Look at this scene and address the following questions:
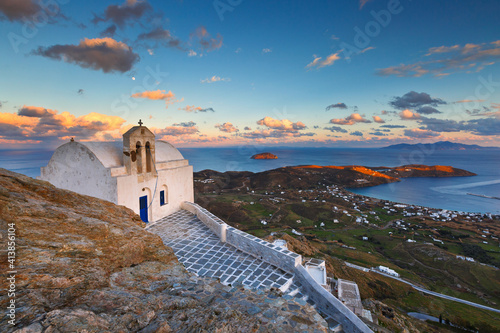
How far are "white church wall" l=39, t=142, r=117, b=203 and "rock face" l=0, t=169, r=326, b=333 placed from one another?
5.15m

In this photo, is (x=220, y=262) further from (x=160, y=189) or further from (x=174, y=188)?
(x=174, y=188)

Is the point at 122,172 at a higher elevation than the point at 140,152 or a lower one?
lower

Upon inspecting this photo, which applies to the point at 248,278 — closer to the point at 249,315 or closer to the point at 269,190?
the point at 249,315

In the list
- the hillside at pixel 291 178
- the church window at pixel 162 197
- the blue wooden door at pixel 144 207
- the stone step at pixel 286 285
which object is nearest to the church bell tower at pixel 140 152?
the blue wooden door at pixel 144 207

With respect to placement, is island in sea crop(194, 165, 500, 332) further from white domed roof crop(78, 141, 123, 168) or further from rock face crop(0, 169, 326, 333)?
white domed roof crop(78, 141, 123, 168)

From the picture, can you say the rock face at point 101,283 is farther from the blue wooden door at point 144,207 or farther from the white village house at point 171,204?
the blue wooden door at point 144,207

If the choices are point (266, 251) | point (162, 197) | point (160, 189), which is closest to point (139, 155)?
point (160, 189)

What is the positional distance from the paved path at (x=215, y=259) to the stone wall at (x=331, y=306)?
0.47m

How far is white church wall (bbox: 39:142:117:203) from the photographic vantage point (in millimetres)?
9742

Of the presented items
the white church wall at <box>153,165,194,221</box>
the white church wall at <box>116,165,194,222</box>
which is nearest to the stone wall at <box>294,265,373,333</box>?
the white church wall at <box>116,165,194,222</box>

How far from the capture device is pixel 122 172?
34.0 feet

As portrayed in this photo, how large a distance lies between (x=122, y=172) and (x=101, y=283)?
8074mm

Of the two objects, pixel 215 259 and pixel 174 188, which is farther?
pixel 174 188

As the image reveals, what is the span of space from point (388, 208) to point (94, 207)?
203ft
